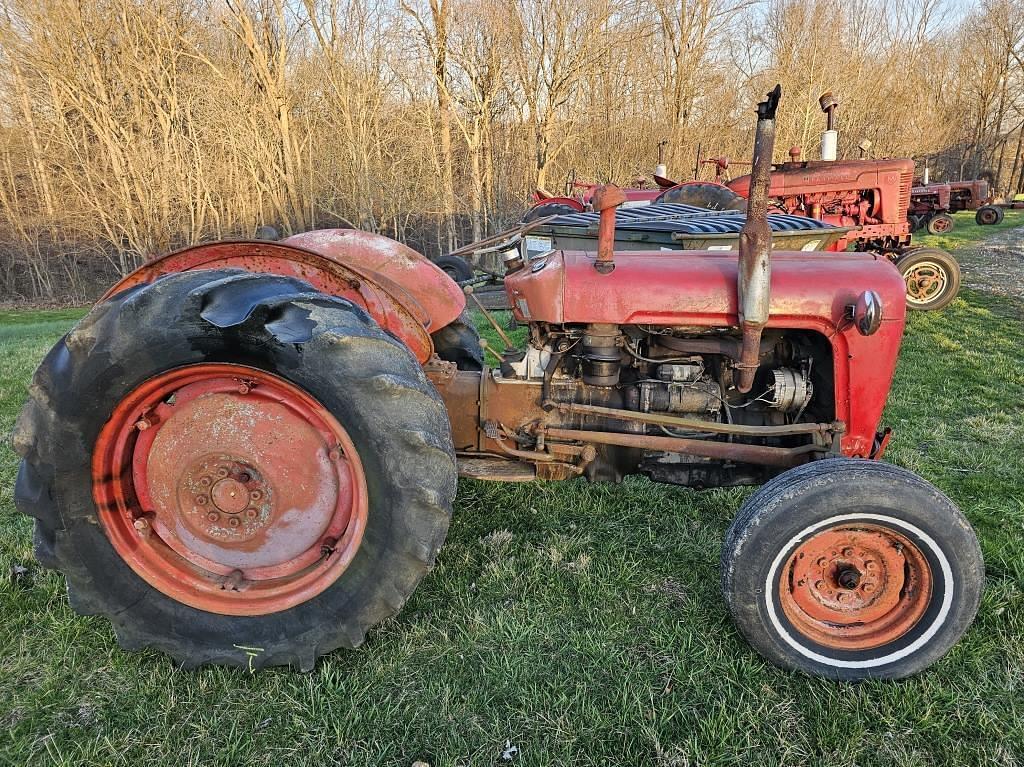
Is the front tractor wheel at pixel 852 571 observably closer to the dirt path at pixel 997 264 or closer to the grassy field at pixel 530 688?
the grassy field at pixel 530 688

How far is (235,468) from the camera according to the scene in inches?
75.0

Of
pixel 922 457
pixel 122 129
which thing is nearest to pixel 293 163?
pixel 122 129

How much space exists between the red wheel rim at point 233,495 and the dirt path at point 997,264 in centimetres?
953

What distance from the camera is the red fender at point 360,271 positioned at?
7.08 feet

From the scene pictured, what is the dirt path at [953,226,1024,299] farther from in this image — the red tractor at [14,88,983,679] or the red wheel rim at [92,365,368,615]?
the red wheel rim at [92,365,368,615]

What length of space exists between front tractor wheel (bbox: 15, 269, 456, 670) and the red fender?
331mm

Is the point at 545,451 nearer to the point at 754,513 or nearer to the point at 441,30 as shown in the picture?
the point at 754,513

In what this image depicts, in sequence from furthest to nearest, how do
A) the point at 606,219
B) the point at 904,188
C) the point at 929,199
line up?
the point at 929,199
the point at 904,188
the point at 606,219

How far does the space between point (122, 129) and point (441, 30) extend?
6.13 meters

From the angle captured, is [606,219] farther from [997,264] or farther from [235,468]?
[997,264]

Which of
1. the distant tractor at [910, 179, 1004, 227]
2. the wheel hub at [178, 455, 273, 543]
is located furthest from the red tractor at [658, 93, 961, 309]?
the wheel hub at [178, 455, 273, 543]

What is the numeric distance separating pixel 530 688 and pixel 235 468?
1159 millimetres

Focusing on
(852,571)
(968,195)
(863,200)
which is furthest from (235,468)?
(968,195)

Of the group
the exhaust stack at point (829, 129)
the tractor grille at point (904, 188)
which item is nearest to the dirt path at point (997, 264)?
the tractor grille at point (904, 188)
